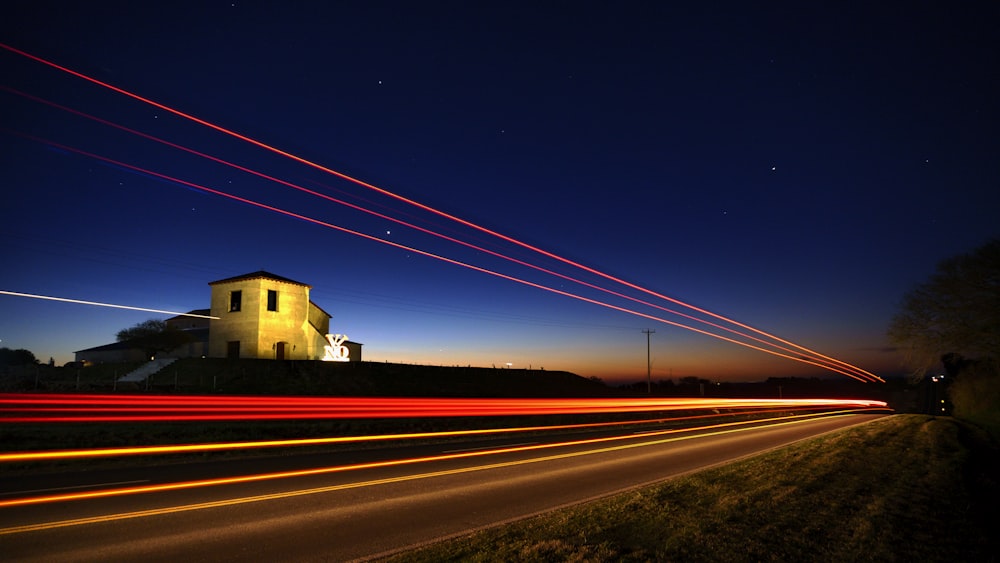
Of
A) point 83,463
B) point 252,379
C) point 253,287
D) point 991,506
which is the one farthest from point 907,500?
point 253,287

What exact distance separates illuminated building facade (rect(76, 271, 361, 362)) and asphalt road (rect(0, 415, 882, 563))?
3679cm

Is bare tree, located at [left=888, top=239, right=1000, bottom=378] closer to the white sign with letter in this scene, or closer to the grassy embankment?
the grassy embankment

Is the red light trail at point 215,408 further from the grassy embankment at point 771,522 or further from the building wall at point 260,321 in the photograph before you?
the building wall at point 260,321

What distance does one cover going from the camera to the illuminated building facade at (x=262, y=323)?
4875 centimetres

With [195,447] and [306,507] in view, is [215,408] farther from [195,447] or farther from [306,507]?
[306,507]

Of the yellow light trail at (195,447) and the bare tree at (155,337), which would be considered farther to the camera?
the bare tree at (155,337)

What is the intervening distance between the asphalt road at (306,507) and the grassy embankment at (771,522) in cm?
101

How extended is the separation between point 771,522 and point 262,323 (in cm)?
4736

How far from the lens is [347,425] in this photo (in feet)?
80.1

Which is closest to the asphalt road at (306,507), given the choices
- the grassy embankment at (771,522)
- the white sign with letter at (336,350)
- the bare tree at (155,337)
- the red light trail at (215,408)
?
the grassy embankment at (771,522)

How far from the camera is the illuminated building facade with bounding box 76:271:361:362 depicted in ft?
160

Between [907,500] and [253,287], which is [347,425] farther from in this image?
[253,287]

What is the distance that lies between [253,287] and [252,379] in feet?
34.5

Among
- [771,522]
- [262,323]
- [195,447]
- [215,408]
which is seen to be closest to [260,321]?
[262,323]
